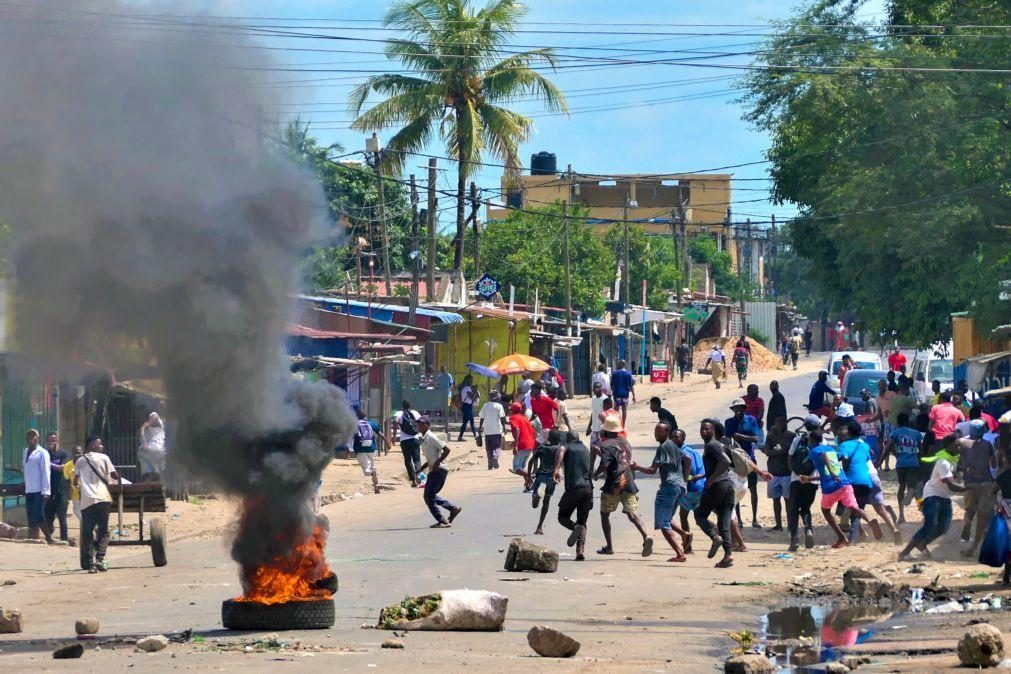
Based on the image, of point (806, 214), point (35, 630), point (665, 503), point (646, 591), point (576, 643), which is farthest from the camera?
point (806, 214)

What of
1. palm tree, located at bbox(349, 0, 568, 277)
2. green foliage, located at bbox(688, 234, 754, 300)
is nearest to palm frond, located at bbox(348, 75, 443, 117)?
palm tree, located at bbox(349, 0, 568, 277)

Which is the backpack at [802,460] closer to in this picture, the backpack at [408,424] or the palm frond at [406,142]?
the backpack at [408,424]

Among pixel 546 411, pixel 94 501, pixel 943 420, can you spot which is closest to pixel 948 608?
pixel 943 420

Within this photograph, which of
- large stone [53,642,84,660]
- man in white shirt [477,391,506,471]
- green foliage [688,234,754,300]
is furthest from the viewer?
green foliage [688,234,754,300]

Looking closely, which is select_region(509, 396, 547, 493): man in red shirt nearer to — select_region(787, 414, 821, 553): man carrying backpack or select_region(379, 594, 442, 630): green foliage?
select_region(787, 414, 821, 553): man carrying backpack

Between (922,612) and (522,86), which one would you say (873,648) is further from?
(522,86)

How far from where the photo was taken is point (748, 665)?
1076cm

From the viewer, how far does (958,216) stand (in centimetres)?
2811

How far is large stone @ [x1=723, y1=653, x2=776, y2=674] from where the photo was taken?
1075 cm

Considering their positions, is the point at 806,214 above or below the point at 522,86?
below

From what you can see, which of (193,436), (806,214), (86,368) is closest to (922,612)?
(193,436)

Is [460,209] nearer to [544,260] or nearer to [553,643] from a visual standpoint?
[544,260]

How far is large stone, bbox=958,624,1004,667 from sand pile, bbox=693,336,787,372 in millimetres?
53575

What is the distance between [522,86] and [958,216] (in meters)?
13.8
